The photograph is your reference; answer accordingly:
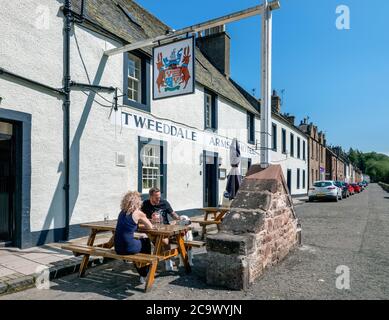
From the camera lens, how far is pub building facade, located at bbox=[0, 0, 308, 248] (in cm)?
645

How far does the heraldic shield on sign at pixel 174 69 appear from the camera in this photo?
7.32 meters

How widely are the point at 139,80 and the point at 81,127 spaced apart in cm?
295

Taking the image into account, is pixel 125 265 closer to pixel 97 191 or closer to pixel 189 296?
pixel 189 296

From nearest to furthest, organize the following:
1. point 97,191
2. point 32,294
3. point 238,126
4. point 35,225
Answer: point 32,294 → point 35,225 → point 97,191 → point 238,126

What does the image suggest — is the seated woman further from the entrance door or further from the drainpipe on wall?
the entrance door

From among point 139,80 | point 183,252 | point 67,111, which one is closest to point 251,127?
point 139,80

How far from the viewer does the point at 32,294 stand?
4379mm

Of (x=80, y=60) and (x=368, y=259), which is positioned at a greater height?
(x=80, y=60)

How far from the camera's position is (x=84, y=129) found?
775cm

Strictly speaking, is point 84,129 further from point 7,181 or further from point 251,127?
point 251,127

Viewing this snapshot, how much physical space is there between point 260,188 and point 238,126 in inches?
436

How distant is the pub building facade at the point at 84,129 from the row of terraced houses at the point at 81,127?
0.02 metres
